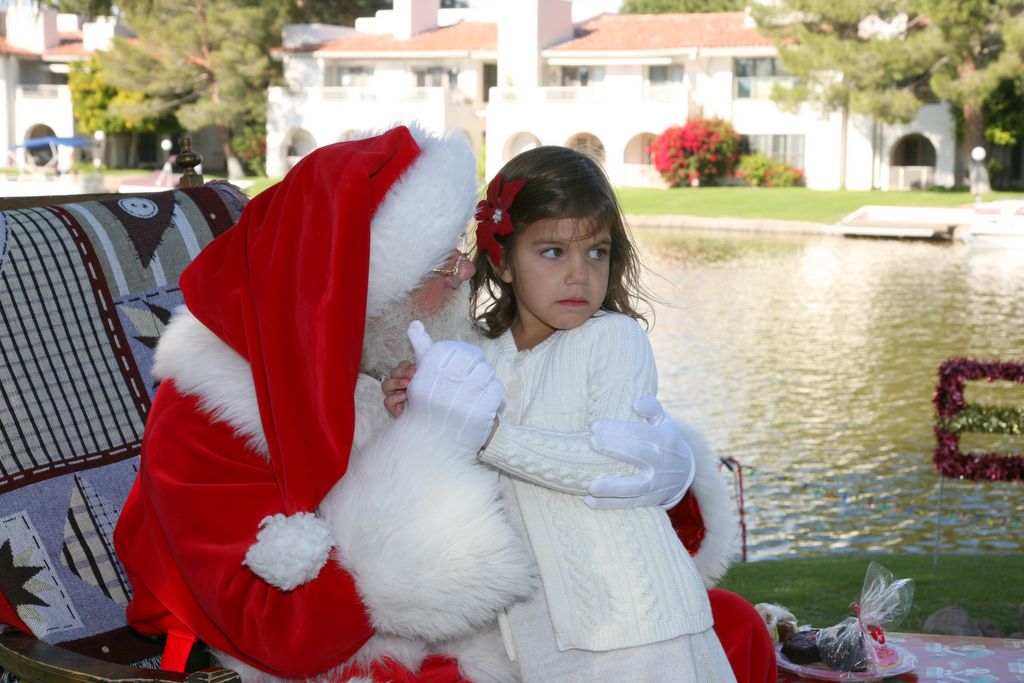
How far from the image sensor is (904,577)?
4594mm

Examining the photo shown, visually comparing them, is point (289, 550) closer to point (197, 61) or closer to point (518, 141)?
point (518, 141)

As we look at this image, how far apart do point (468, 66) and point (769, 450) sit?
26.7 meters

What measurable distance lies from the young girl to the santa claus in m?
0.09

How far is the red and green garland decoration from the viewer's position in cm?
506

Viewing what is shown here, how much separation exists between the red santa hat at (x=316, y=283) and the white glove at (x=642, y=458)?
40cm

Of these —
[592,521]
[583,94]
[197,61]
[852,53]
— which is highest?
[197,61]

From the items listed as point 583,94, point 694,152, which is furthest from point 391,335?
point 583,94

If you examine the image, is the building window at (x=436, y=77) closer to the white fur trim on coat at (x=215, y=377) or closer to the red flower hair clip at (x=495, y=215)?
the red flower hair clip at (x=495, y=215)

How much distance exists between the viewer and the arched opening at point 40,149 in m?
35.6

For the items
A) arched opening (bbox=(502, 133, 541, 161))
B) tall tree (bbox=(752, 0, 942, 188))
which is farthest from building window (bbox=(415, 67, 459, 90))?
tall tree (bbox=(752, 0, 942, 188))

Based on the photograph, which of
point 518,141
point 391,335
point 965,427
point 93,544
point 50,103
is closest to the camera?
point 391,335

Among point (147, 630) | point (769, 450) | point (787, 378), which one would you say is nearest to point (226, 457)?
point (147, 630)

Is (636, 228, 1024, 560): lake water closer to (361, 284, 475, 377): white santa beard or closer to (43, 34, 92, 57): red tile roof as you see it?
(361, 284, 475, 377): white santa beard

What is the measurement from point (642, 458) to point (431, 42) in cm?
3178
